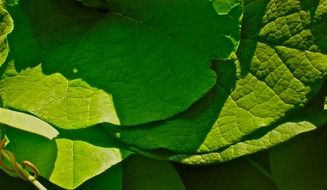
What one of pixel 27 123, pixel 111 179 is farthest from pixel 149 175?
pixel 27 123

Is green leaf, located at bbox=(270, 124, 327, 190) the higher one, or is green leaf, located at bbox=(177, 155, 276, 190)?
green leaf, located at bbox=(270, 124, 327, 190)

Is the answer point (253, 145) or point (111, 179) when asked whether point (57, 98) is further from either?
point (253, 145)

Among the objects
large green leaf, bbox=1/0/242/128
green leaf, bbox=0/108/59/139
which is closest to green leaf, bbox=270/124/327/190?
large green leaf, bbox=1/0/242/128

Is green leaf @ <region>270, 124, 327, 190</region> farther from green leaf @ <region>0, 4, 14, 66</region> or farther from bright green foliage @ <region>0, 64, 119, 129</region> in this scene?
green leaf @ <region>0, 4, 14, 66</region>

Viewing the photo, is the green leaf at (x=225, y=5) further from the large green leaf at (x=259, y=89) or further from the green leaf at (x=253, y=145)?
the green leaf at (x=253, y=145)

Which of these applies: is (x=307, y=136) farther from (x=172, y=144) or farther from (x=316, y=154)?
(x=172, y=144)

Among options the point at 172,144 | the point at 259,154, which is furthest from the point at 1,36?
the point at 259,154

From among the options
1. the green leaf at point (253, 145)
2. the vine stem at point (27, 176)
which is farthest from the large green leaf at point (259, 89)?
the vine stem at point (27, 176)
